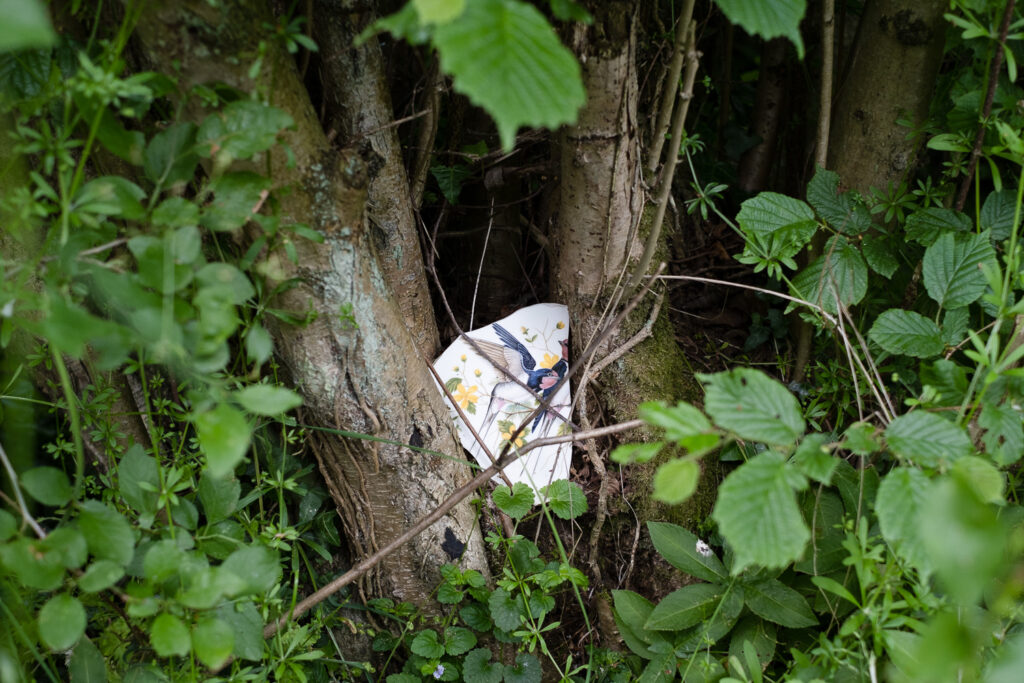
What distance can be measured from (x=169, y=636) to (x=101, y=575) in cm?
12

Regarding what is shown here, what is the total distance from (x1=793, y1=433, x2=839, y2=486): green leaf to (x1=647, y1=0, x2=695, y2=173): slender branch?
0.67 metres

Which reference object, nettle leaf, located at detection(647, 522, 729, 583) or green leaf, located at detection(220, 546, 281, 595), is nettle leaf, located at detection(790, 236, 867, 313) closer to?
nettle leaf, located at detection(647, 522, 729, 583)

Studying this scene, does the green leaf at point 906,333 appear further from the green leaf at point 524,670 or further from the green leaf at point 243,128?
the green leaf at point 243,128

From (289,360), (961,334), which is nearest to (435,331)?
(289,360)

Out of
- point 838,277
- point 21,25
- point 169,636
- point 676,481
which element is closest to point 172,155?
point 21,25

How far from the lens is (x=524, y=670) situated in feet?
4.33

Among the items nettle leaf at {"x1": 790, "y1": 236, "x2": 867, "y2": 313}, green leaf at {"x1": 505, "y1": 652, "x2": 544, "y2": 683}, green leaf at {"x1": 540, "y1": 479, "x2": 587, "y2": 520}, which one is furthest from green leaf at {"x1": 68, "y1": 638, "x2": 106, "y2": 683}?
nettle leaf at {"x1": 790, "y1": 236, "x2": 867, "y2": 313}

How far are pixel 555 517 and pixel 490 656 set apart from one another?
309 millimetres

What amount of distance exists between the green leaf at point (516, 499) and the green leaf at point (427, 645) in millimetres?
282

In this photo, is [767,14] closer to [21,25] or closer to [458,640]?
[21,25]

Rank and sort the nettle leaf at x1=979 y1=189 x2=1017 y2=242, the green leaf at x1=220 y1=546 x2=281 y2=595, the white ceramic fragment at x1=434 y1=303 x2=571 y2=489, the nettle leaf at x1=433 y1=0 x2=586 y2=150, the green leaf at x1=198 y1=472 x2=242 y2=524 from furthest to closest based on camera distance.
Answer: the white ceramic fragment at x1=434 y1=303 x2=571 y2=489, the nettle leaf at x1=979 y1=189 x2=1017 y2=242, the green leaf at x1=198 y1=472 x2=242 y2=524, the green leaf at x1=220 y1=546 x2=281 y2=595, the nettle leaf at x1=433 y1=0 x2=586 y2=150

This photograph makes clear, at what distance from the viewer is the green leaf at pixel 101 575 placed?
846mm

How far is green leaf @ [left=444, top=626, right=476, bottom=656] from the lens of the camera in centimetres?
130

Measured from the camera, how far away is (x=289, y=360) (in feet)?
3.80
